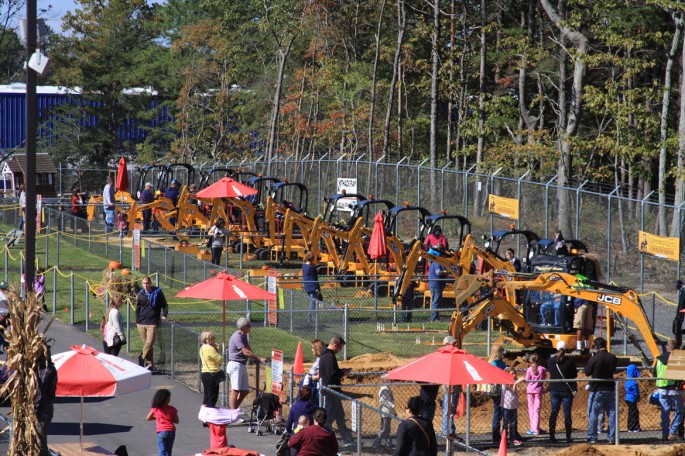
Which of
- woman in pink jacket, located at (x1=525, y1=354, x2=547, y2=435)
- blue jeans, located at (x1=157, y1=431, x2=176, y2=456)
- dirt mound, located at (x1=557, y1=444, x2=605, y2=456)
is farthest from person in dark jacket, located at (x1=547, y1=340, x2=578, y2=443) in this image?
blue jeans, located at (x1=157, y1=431, x2=176, y2=456)

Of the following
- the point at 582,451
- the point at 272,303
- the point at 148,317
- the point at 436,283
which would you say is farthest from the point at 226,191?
the point at 582,451

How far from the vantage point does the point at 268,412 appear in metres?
16.8

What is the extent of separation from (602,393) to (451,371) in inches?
175

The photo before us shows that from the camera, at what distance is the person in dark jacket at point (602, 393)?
1739 cm

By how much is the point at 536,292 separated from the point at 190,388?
25.6 ft

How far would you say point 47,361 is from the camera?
1227 centimetres

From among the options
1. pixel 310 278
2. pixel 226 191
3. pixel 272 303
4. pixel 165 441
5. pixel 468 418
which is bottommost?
pixel 468 418

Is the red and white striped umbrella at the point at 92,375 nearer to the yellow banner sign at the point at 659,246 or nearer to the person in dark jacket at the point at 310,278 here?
the person in dark jacket at the point at 310,278

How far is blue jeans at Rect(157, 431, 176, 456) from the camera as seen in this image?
14.1 meters

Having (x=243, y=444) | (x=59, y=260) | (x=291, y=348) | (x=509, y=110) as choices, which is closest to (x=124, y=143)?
(x=509, y=110)

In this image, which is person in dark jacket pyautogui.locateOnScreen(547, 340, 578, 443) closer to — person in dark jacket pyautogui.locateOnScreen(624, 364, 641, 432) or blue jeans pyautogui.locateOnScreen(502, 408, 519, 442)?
blue jeans pyautogui.locateOnScreen(502, 408, 519, 442)

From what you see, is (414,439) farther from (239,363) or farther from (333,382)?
(239,363)

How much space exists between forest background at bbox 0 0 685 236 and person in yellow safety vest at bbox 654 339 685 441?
1638 cm

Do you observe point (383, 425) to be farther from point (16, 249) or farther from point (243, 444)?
point (16, 249)
